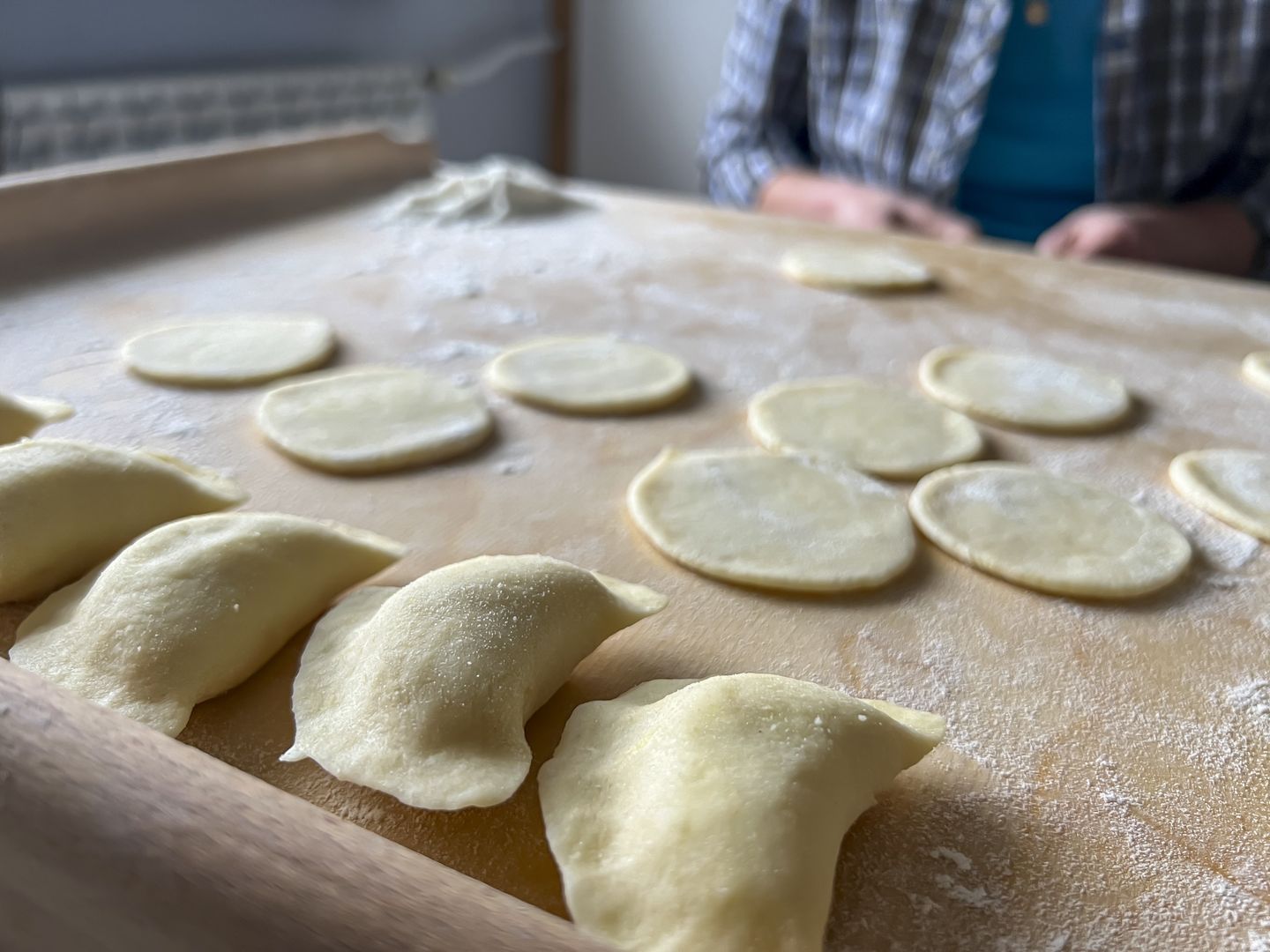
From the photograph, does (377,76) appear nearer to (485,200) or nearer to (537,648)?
(485,200)

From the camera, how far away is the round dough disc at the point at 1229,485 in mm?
968

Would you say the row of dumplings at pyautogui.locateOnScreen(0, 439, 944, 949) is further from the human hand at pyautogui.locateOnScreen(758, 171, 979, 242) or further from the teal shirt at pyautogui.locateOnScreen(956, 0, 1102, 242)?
the teal shirt at pyautogui.locateOnScreen(956, 0, 1102, 242)

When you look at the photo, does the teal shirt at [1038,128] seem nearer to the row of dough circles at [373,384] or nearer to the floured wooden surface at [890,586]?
the floured wooden surface at [890,586]

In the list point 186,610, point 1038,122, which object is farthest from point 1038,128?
point 186,610

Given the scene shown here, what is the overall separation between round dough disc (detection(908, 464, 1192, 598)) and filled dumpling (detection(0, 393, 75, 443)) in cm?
85

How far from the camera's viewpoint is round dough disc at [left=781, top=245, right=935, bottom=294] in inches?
60.6

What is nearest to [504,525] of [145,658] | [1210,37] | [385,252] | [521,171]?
[145,658]

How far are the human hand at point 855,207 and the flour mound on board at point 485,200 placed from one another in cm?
53

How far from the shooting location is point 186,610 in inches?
27.6

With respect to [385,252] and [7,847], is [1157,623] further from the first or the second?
[385,252]

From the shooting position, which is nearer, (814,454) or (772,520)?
(772,520)

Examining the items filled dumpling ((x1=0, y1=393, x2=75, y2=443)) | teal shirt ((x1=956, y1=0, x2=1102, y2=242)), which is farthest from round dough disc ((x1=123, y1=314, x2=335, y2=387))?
teal shirt ((x1=956, y1=0, x2=1102, y2=242))

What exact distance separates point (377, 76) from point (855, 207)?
1700 mm

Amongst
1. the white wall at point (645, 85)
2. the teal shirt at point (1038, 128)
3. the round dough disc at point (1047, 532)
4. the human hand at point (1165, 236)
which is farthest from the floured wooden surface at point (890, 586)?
the white wall at point (645, 85)
